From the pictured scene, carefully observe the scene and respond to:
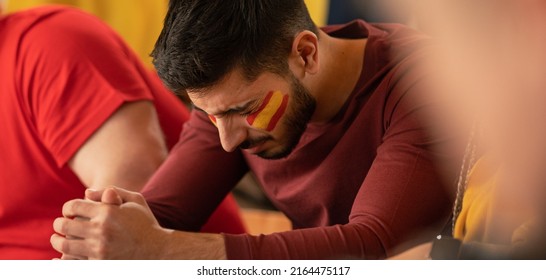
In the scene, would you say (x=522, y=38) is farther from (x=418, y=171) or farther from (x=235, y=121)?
(x=235, y=121)

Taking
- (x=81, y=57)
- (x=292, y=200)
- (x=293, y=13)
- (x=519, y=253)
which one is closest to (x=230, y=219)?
(x=292, y=200)

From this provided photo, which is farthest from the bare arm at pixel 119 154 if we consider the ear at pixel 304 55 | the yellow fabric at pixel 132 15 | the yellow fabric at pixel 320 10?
the yellow fabric at pixel 132 15

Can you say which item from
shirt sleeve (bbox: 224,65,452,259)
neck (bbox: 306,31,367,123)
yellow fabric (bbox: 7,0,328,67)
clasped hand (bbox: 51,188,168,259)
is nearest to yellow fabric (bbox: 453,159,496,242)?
shirt sleeve (bbox: 224,65,452,259)

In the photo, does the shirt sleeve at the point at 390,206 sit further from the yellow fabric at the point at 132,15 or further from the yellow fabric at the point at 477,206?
the yellow fabric at the point at 132,15

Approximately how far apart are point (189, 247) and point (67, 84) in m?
0.40

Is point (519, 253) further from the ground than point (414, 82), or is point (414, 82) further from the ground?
point (414, 82)

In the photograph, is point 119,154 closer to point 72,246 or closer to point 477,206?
point 72,246

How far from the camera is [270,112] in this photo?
1008 mm

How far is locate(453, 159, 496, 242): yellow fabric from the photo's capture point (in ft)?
2.92

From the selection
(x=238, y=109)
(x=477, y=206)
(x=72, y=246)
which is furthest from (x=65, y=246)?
(x=477, y=206)

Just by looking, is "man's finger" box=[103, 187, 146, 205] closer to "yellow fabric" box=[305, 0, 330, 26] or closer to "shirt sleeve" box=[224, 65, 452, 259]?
"shirt sleeve" box=[224, 65, 452, 259]

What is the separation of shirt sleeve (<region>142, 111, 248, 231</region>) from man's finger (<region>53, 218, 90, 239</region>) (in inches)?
6.8
